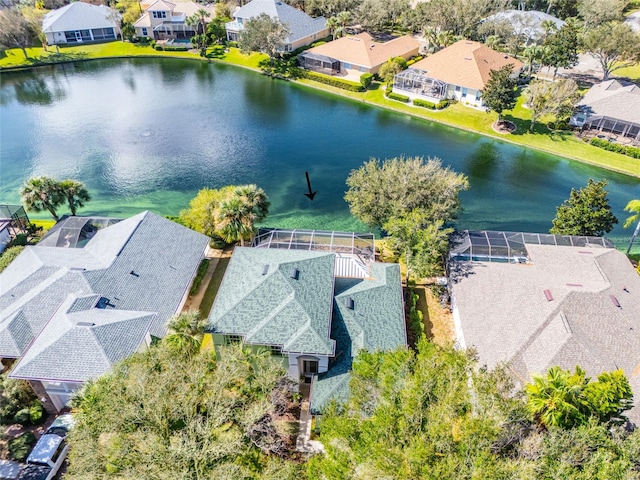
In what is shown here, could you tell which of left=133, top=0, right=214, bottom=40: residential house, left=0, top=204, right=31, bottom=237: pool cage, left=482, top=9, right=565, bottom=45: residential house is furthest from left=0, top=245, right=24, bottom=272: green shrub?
left=482, top=9, right=565, bottom=45: residential house

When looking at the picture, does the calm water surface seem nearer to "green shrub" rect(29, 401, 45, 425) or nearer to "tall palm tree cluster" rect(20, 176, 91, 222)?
"tall palm tree cluster" rect(20, 176, 91, 222)

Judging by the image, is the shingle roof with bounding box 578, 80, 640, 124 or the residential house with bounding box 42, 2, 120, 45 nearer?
the shingle roof with bounding box 578, 80, 640, 124

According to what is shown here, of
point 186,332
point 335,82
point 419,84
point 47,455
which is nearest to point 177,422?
point 186,332

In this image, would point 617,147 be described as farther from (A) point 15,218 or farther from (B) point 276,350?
(A) point 15,218

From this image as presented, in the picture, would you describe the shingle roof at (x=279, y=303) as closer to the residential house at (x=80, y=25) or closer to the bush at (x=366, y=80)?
the bush at (x=366, y=80)

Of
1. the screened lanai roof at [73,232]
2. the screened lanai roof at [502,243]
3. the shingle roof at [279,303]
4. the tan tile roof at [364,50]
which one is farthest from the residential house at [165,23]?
the screened lanai roof at [502,243]
